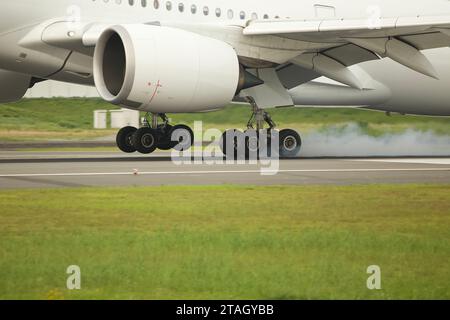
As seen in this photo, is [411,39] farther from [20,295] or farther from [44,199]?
[20,295]

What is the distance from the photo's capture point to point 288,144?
791 inches

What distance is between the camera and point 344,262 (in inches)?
275

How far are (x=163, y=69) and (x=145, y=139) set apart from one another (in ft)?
13.8

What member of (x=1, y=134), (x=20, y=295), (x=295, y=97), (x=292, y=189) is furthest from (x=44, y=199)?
(x=1, y=134)

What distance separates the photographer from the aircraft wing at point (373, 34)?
53.7 feet

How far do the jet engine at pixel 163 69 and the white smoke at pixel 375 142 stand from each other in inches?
258

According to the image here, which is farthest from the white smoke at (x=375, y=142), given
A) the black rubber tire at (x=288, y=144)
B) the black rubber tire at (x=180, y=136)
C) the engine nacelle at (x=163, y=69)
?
the engine nacelle at (x=163, y=69)

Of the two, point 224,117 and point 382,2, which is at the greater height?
point 382,2

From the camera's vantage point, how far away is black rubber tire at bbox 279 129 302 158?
65.7 ft

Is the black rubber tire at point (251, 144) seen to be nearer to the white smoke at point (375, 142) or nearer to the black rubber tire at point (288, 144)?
the black rubber tire at point (288, 144)

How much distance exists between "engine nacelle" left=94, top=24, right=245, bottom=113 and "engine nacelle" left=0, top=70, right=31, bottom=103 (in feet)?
13.3

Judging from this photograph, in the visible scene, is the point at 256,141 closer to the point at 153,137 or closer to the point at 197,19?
the point at 153,137

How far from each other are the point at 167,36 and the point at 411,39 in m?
4.54
